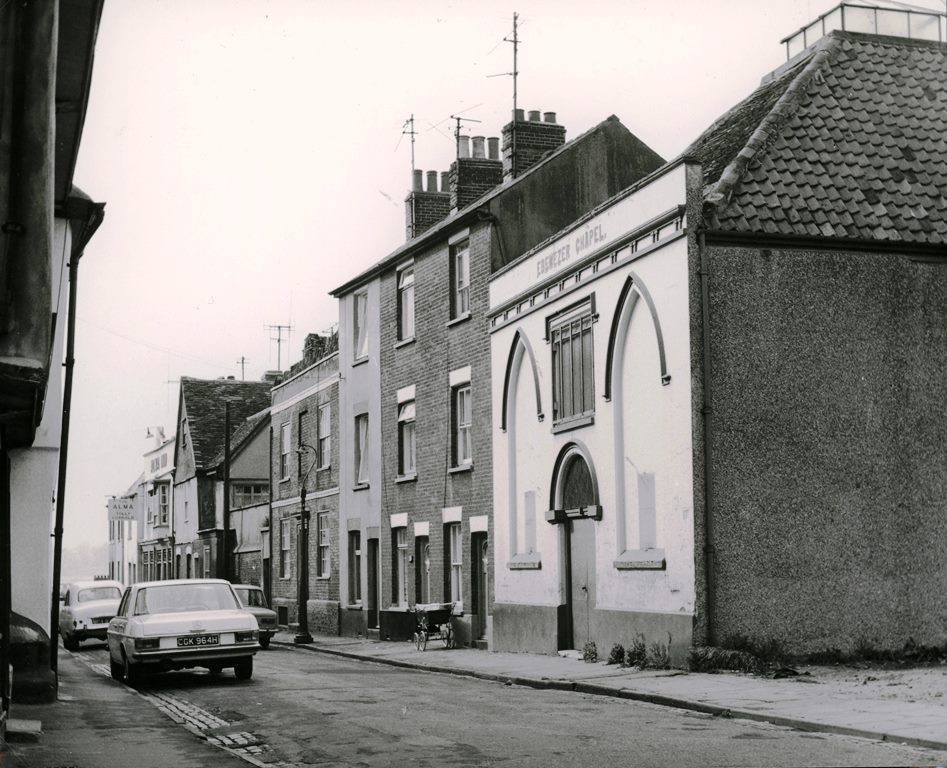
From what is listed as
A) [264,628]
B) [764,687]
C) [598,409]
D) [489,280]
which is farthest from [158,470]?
[764,687]

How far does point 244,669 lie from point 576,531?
6.25 m

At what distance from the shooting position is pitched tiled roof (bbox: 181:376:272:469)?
2357 inches

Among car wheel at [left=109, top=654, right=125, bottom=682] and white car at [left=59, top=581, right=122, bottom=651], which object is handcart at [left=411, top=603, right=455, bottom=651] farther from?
white car at [left=59, top=581, right=122, bottom=651]

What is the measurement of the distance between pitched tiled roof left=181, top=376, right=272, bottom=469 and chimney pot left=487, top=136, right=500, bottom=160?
29.4m

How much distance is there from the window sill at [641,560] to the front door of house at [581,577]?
1.46 meters

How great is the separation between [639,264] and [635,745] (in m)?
10.6

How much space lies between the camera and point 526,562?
2516 cm

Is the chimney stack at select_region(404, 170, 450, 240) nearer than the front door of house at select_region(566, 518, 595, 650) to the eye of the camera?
No

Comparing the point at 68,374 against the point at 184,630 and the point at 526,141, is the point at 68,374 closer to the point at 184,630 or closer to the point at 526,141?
the point at 184,630

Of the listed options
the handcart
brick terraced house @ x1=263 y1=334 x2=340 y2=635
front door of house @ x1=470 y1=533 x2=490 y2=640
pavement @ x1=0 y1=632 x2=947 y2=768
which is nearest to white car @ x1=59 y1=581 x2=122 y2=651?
brick terraced house @ x1=263 y1=334 x2=340 y2=635

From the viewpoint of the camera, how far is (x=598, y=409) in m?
22.4

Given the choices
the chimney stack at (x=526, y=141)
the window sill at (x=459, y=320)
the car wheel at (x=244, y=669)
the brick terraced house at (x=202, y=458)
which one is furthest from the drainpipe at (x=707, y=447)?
the brick terraced house at (x=202, y=458)

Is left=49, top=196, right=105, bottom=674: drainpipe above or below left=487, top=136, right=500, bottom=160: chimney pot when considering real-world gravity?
below

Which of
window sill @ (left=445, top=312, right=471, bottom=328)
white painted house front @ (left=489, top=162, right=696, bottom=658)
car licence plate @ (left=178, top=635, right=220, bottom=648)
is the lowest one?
car licence plate @ (left=178, top=635, right=220, bottom=648)
